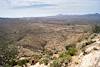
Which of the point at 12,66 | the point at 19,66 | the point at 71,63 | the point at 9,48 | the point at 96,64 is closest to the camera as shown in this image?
the point at 96,64

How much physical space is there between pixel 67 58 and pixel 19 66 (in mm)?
6760

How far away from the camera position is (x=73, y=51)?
18906mm

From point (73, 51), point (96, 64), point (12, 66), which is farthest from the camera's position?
point (12, 66)

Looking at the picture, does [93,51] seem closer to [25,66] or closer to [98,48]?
[98,48]

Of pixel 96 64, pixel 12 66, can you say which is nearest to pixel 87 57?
pixel 96 64

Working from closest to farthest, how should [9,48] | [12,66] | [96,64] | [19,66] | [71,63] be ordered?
[96,64] < [71,63] < [19,66] < [12,66] < [9,48]

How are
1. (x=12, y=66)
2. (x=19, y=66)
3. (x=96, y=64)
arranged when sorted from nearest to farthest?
1. (x=96, y=64)
2. (x=19, y=66)
3. (x=12, y=66)

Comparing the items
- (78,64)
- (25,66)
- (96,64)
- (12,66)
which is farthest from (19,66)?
(96,64)

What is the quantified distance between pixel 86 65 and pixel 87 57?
147cm

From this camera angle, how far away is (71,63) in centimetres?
1638

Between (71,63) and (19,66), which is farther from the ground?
(71,63)

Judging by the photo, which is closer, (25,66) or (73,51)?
(73,51)

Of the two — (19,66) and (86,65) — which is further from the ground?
(86,65)

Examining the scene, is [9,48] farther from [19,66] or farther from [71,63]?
[71,63]
